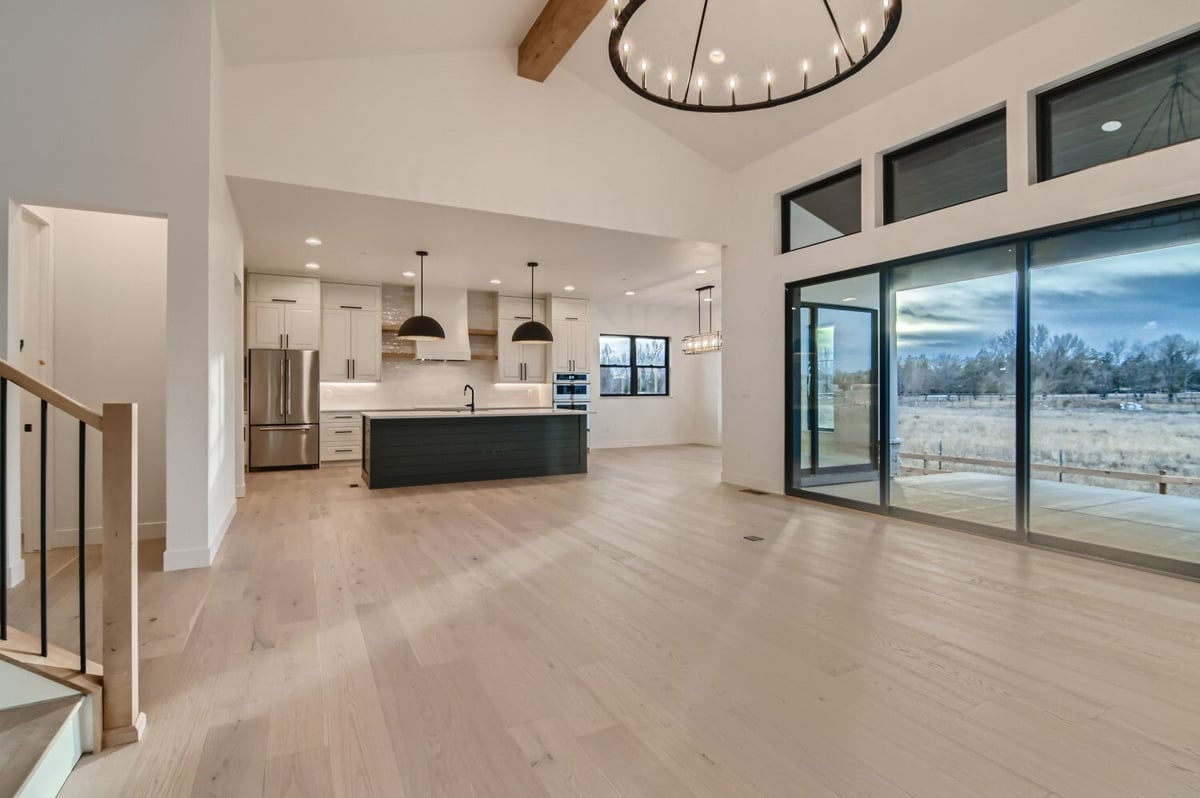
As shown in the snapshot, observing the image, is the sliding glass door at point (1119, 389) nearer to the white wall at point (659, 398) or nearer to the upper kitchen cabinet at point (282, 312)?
the white wall at point (659, 398)

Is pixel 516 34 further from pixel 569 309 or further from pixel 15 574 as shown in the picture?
pixel 15 574

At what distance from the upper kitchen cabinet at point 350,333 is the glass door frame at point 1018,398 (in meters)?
6.16

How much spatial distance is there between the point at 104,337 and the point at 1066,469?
22.9ft

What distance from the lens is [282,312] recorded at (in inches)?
306

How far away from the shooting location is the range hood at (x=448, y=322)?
880cm

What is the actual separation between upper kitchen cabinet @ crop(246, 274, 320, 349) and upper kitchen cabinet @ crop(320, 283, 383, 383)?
19cm

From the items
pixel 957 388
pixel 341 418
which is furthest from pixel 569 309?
pixel 957 388

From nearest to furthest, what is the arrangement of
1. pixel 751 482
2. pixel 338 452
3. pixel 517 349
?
pixel 751 482 → pixel 338 452 → pixel 517 349

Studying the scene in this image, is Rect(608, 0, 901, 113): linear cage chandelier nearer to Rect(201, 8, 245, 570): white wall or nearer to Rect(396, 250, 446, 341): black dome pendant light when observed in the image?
Rect(201, 8, 245, 570): white wall

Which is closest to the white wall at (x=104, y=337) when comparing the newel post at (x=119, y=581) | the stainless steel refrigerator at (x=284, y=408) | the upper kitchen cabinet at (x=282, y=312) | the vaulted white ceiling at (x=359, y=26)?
the vaulted white ceiling at (x=359, y=26)

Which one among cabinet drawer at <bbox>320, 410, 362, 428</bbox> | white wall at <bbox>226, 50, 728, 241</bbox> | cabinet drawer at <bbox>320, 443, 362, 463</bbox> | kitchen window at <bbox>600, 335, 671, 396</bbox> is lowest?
cabinet drawer at <bbox>320, 443, 362, 463</bbox>

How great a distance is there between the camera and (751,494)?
6027 mm

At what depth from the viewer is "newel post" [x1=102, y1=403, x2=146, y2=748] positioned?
1.75 metres

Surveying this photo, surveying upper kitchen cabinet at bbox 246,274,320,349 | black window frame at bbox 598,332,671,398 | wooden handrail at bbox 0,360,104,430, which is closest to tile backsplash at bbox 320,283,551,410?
upper kitchen cabinet at bbox 246,274,320,349
